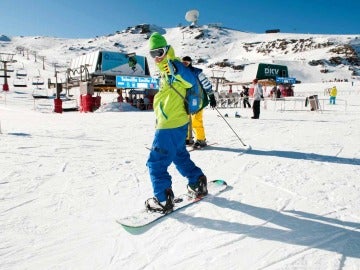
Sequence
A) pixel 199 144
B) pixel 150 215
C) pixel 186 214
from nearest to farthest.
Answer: pixel 150 215 → pixel 186 214 → pixel 199 144

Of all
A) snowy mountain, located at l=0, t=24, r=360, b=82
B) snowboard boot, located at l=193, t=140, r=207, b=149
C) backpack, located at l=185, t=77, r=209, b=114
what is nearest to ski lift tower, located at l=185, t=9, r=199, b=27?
snowy mountain, located at l=0, t=24, r=360, b=82

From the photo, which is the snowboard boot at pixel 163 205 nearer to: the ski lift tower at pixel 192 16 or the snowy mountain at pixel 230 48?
the snowy mountain at pixel 230 48

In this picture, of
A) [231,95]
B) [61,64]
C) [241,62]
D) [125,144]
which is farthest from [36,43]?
[125,144]

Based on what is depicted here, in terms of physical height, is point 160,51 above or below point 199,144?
above

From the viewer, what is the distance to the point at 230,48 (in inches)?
3944

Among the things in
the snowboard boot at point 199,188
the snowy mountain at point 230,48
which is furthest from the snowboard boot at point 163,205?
the snowy mountain at point 230,48

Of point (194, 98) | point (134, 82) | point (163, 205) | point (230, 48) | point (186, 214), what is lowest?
point (186, 214)

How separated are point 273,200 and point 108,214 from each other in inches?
69.0

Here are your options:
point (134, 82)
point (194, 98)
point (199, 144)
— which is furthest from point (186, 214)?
point (134, 82)

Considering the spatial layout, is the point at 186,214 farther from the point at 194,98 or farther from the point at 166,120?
the point at 194,98

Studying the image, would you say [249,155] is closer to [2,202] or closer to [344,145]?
[344,145]

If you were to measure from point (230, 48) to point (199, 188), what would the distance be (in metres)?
101

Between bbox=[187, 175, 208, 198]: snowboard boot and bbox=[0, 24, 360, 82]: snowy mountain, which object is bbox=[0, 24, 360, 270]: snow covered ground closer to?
bbox=[187, 175, 208, 198]: snowboard boot

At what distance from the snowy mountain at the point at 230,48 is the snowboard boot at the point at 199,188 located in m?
60.4
